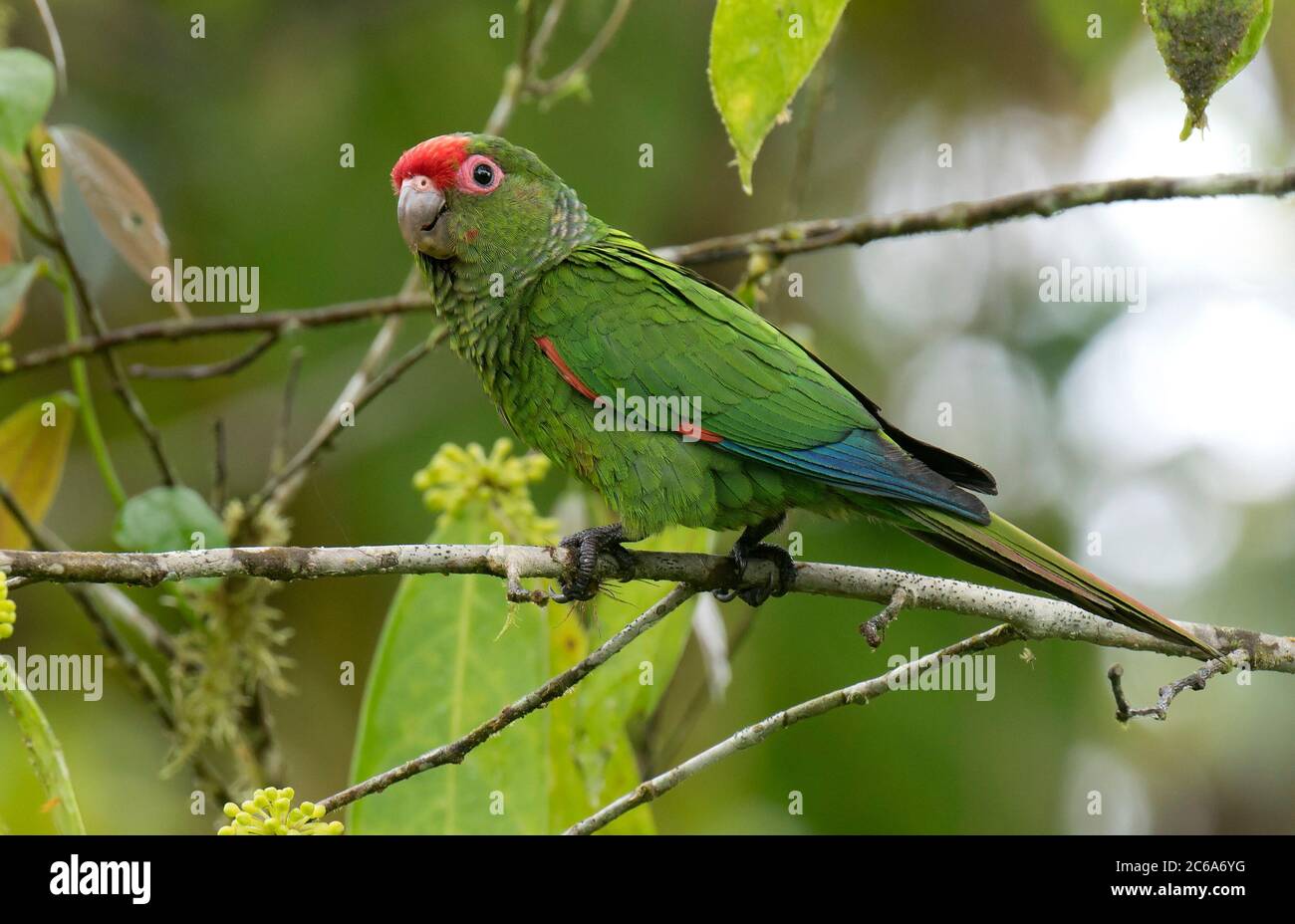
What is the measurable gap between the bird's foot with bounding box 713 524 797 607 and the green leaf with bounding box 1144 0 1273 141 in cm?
163

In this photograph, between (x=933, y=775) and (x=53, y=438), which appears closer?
(x=53, y=438)

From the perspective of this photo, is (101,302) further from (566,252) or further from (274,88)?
(566,252)

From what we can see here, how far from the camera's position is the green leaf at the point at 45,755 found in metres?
2.48

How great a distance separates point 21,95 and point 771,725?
2.26 metres

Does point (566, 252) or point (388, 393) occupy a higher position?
point (388, 393)

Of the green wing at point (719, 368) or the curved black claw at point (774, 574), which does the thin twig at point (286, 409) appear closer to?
the green wing at point (719, 368)

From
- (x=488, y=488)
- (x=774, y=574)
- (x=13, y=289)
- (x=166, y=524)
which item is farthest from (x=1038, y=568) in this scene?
(x=13, y=289)

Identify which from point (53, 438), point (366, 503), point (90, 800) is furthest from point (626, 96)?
point (90, 800)

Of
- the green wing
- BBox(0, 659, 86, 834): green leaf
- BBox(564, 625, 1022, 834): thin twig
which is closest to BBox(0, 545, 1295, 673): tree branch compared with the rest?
BBox(564, 625, 1022, 834): thin twig

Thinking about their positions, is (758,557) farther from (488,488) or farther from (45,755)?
(45,755)

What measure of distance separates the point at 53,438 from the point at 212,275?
1923 millimetres

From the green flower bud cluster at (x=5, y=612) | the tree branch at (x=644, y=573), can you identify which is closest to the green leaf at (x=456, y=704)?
the tree branch at (x=644, y=573)

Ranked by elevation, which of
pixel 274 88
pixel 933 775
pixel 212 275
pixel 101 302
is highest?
pixel 274 88

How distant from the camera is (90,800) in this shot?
614 centimetres
